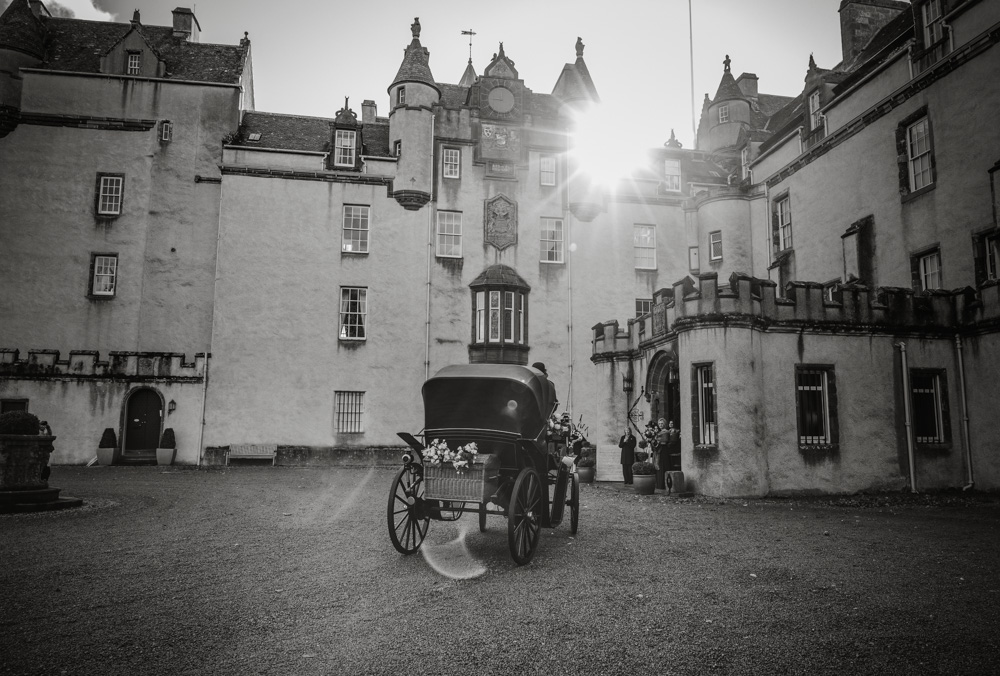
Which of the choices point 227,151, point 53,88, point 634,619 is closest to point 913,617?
point 634,619

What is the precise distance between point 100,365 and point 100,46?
15.8m

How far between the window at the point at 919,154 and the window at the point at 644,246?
11.8m

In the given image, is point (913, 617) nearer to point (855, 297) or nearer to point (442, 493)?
point (442, 493)

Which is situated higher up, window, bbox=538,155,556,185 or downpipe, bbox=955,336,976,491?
window, bbox=538,155,556,185

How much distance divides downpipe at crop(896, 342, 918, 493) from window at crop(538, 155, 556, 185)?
56.6 feet

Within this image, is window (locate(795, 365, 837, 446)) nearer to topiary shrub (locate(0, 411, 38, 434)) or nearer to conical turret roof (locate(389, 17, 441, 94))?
topiary shrub (locate(0, 411, 38, 434))

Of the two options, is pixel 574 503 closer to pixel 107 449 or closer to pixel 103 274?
pixel 107 449

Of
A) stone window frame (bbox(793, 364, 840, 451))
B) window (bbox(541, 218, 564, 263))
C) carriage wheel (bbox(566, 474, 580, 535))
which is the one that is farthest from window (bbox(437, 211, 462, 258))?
carriage wheel (bbox(566, 474, 580, 535))

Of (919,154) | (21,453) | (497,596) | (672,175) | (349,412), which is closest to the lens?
(497,596)

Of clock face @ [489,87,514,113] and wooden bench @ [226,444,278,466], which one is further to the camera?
clock face @ [489,87,514,113]

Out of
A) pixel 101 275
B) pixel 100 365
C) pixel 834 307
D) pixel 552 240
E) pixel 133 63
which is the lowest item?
pixel 100 365

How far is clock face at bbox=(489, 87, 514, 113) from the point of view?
30562 millimetres

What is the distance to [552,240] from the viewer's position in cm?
3019

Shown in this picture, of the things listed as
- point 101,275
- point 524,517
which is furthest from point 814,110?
point 101,275
